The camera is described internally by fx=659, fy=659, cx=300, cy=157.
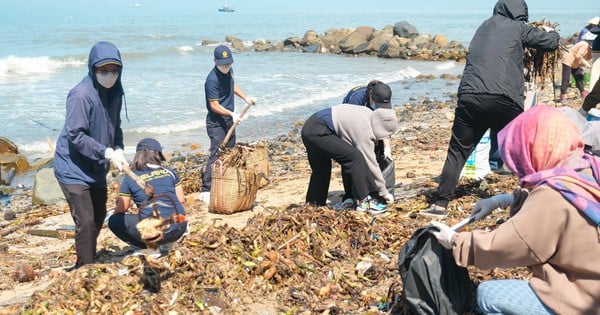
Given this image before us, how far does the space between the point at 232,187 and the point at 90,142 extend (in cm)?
269

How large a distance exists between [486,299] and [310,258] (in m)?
1.86

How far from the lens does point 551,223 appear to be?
311 cm

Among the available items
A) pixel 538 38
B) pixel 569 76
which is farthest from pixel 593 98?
pixel 569 76

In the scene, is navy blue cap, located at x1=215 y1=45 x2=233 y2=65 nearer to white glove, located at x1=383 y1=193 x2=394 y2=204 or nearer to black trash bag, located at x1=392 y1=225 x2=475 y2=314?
white glove, located at x1=383 y1=193 x2=394 y2=204

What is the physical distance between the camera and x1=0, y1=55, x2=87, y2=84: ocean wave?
27.6 meters

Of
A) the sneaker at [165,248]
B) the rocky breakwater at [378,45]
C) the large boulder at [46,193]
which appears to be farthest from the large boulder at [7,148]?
the rocky breakwater at [378,45]

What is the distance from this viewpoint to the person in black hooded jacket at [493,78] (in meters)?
6.18

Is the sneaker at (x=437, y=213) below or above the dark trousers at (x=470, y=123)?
below

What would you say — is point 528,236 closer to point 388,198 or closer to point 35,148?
point 388,198

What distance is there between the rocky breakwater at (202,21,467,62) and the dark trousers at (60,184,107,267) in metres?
32.9

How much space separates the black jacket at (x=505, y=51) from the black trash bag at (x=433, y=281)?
2711 mm

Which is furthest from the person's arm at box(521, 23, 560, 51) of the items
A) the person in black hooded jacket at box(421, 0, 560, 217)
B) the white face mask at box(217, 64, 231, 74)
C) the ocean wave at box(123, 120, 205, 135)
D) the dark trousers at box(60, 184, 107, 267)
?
the ocean wave at box(123, 120, 205, 135)

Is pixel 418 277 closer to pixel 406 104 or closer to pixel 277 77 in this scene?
pixel 406 104

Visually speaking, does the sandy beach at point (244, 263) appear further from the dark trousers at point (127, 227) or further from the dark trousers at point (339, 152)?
the dark trousers at point (339, 152)
